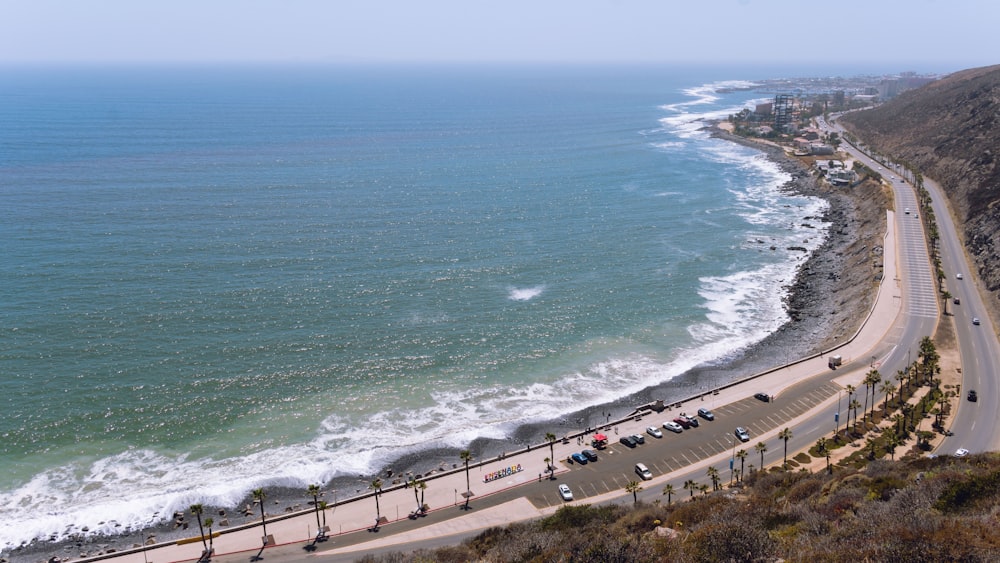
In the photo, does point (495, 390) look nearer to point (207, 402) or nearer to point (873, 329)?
point (207, 402)

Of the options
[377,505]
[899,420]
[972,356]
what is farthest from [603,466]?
[972,356]

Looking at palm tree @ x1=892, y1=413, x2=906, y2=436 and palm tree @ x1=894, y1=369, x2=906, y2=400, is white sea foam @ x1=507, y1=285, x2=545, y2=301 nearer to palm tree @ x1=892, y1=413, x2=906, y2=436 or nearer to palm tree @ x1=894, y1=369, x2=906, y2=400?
palm tree @ x1=894, y1=369, x2=906, y2=400

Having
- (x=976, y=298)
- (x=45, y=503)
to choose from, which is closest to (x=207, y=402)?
(x=45, y=503)

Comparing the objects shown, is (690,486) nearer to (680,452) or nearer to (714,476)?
(714,476)

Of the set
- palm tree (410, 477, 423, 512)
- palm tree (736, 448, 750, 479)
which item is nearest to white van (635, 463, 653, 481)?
palm tree (736, 448, 750, 479)

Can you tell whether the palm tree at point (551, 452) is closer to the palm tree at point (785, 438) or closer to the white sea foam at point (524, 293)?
the palm tree at point (785, 438)

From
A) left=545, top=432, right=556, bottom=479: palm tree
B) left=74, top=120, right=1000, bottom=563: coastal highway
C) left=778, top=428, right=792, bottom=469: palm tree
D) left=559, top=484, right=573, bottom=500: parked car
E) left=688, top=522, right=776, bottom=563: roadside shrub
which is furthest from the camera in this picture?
left=545, top=432, right=556, bottom=479: palm tree
